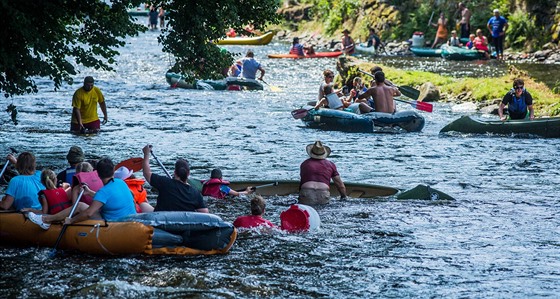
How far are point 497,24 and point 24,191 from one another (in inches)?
1090

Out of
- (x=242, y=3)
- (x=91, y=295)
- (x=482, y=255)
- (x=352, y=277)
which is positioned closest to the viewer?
(x=91, y=295)

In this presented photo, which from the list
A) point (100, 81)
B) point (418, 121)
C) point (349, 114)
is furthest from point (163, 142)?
point (100, 81)

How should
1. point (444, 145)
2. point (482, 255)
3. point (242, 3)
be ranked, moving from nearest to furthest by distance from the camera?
point (482, 255), point (242, 3), point (444, 145)

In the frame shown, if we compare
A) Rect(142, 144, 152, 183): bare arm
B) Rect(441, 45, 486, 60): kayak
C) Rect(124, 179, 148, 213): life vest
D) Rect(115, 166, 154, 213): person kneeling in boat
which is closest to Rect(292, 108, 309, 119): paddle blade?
Rect(115, 166, 154, 213): person kneeling in boat

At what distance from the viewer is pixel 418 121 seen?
21016 millimetres

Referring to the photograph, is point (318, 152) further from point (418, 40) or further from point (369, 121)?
point (418, 40)

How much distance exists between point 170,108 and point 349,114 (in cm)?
685

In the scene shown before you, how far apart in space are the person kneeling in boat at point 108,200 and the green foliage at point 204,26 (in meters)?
5.99

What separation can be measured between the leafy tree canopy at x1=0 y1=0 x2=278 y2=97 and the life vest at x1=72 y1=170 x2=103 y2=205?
10.6 ft

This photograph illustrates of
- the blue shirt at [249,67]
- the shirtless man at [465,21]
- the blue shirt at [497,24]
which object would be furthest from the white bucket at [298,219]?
the shirtless man at [465,21]

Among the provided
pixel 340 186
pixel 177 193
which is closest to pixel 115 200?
pixel 177 193

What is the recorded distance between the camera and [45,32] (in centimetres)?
1477

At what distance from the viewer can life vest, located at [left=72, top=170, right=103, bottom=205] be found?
10883 mm

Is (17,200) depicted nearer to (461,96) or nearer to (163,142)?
(163,142)
